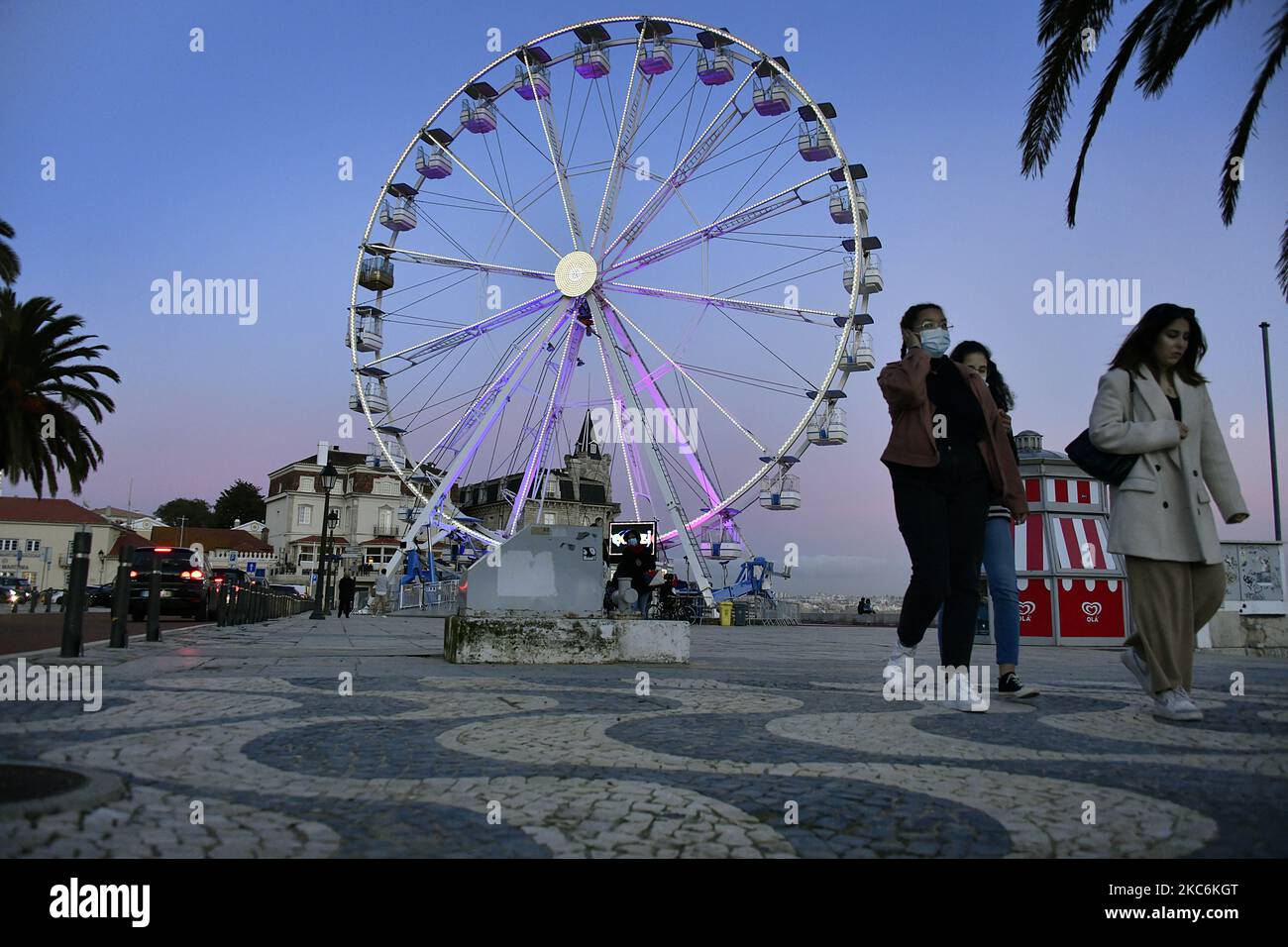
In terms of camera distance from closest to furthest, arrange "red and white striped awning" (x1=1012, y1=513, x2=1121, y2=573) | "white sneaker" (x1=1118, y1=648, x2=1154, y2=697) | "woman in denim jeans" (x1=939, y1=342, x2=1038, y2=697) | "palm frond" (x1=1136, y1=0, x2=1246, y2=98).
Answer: "white sneaker" (x1=1118, y1=648, x2=1154, y2=697)
"woman in denim jeans" (x1=939, y1=342, x2=1038, y2=697)
"palm frond" (x1=1136, y1=0, x2=1246, y2=98)
"red and white striped awning" (x1=1012, y1=513, x2=1121, y2=573)

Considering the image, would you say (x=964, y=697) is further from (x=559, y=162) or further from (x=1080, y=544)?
(x=559, y=162)

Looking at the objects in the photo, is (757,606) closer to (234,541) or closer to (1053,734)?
(1053,734)

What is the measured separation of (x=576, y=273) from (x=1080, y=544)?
16.3 meters

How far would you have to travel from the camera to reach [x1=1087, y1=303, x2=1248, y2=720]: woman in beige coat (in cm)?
407

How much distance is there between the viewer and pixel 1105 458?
14.0 feet

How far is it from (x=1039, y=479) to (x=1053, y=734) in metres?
11.6

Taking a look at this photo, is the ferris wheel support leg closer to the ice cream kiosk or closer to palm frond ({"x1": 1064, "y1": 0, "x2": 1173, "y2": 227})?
the ice cream kiosk

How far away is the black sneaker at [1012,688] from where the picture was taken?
16.4ft

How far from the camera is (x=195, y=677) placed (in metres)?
5.68

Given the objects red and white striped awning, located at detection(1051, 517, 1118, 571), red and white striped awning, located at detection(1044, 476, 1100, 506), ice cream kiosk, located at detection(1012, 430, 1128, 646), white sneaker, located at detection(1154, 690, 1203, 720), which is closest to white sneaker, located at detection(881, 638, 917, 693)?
white sneaker, located at detection(1154, 690, 1203, 720)

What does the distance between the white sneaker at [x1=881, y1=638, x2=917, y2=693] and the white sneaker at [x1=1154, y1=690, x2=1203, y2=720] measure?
127 cm

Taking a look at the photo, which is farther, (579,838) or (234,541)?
(234,541)

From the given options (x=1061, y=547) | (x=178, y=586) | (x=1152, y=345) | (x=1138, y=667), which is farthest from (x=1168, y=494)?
(x=178, y=586)
